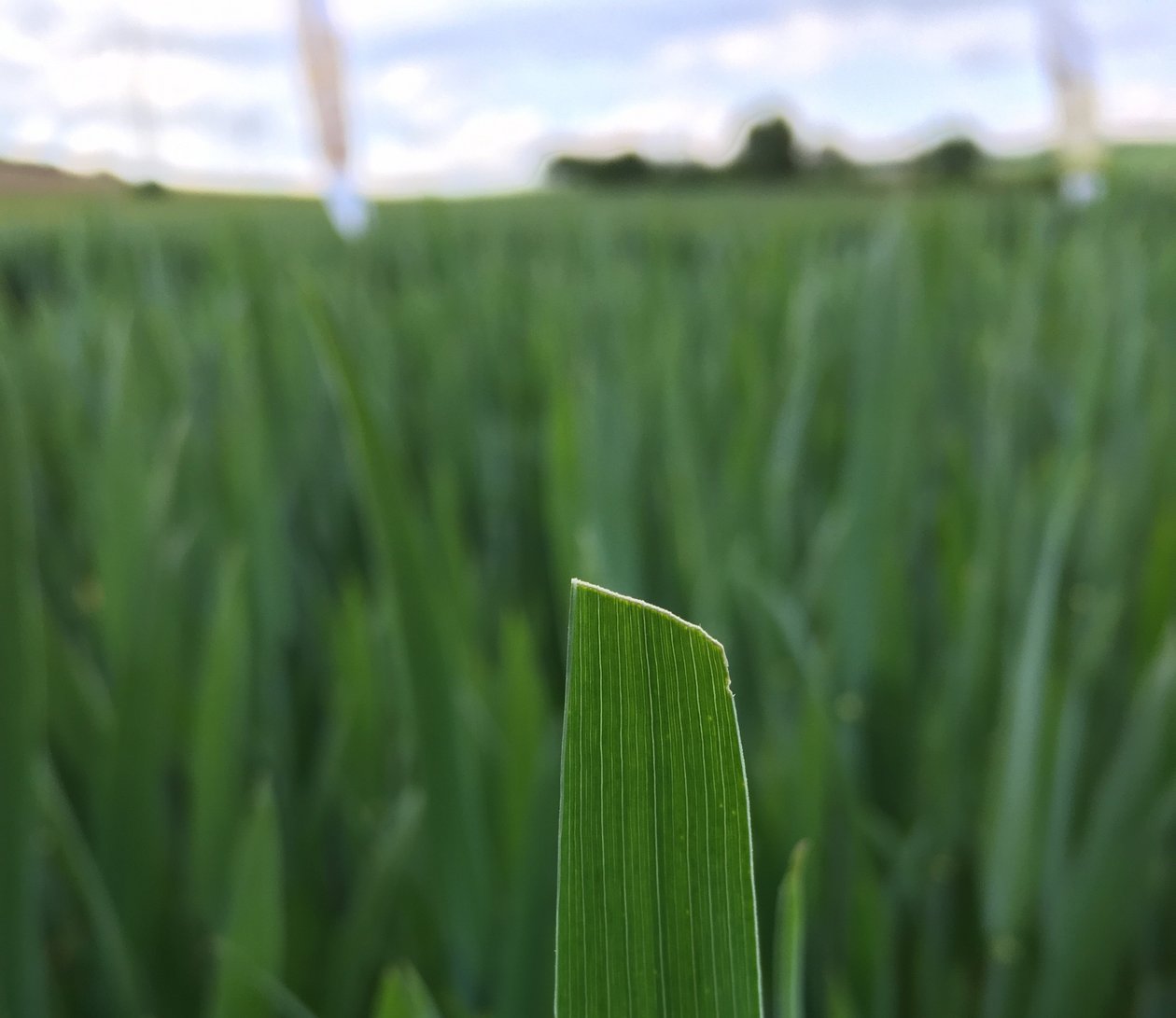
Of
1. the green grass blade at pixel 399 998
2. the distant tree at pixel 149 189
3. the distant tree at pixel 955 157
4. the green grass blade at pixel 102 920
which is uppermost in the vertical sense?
the distant tree at pixel 955 157

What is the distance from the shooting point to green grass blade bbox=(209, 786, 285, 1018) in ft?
0.51

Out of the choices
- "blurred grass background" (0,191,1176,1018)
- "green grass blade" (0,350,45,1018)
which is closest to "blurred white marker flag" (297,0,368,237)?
"blurred grass background" (0,191,1176,1018)

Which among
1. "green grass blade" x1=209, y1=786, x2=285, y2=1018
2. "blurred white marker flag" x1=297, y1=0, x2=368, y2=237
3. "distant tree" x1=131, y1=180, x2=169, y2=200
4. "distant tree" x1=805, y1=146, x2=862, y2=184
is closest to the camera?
"green grass blade" x1=209, y1=786, x2=285, y2=1018

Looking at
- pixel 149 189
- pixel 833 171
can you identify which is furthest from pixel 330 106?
pixel 833 171

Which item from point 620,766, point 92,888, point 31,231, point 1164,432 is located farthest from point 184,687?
point 31,231

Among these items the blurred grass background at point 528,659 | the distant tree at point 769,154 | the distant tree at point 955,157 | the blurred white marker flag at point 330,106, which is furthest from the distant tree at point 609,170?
the blurred grass background at point 528,659

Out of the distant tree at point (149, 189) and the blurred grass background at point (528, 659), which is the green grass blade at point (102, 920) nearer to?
the blurred grass background at point (528, 659)

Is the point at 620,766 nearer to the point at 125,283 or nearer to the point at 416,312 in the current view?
the point at 416,312

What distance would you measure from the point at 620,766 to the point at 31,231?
1.34 meters

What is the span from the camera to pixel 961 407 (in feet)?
1.81

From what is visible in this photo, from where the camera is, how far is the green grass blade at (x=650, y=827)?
0.05 metres

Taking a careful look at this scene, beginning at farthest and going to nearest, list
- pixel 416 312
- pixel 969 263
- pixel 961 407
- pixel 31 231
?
pixel 31 231
pixel 969 263
pixel 416 312
pixel 961 407

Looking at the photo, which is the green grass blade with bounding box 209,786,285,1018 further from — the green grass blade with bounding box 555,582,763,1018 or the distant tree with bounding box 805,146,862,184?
the distant tree with bounding box 805,146,862,184

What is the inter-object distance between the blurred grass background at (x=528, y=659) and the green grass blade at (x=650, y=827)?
0.22ft
